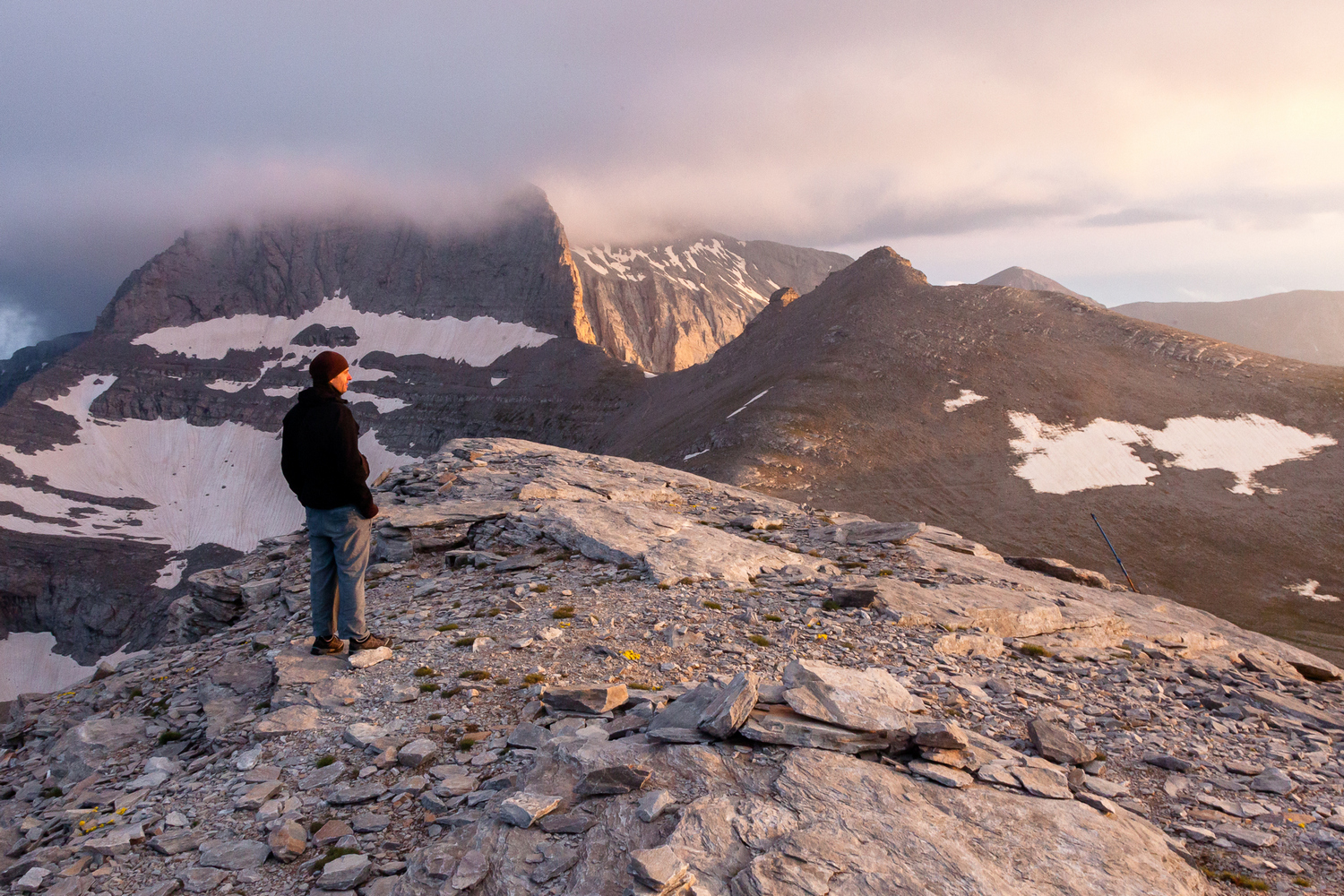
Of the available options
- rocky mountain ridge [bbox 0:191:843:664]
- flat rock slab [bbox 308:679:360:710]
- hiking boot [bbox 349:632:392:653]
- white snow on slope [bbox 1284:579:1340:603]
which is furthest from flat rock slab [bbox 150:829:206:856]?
rocky mountain ridge [bbox 0:191:843:664]

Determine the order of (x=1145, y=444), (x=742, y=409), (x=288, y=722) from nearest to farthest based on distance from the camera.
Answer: (x=288, y=722) → (x=1145, y=444) → (x=742, y=409)

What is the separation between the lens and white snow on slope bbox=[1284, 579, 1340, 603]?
57.9m

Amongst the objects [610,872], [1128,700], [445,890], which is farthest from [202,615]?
[1128,700]

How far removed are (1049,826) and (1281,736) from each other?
6243 mm

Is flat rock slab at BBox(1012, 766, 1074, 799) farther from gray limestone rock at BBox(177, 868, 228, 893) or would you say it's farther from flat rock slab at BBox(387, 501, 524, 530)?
flat rock slab at BBox(387, 501, 524, 530)

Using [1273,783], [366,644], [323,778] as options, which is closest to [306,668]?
[366,644]

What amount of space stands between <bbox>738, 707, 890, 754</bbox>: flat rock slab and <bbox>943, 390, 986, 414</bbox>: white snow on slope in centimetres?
8527

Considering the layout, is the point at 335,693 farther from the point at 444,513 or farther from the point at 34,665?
the point at 34,665

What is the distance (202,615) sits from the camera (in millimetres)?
15836

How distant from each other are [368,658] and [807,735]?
261 inches

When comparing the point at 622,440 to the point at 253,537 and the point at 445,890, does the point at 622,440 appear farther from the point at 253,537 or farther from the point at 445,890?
the point at 445,890

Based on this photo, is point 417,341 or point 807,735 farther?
point 417,341

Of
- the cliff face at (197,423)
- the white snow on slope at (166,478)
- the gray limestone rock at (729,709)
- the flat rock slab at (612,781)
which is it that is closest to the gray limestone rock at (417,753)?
the flat rock slab at (612,781)

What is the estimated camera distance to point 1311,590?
59.2m
